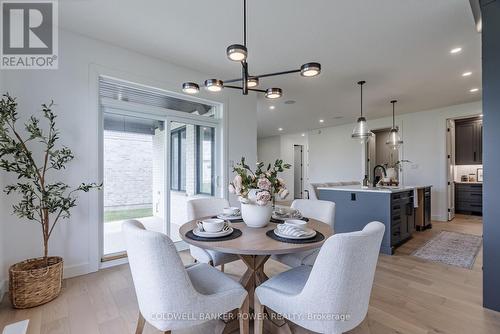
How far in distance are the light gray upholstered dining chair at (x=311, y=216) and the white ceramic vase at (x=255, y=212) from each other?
1.48 feet

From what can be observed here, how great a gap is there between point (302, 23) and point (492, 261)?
→ 2747 mm

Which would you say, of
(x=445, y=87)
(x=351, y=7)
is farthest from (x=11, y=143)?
(x=445, y=87)

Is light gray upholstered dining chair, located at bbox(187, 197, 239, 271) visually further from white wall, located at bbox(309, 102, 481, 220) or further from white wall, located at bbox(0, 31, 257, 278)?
white wall, located at bbox(309, 102, 481, 220)

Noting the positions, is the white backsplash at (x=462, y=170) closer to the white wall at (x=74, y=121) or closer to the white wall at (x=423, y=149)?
the white wall at (x=423, y=149)

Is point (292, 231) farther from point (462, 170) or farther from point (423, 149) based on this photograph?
point (462, 170)

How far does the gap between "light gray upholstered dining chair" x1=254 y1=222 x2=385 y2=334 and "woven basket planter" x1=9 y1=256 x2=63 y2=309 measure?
2.14m

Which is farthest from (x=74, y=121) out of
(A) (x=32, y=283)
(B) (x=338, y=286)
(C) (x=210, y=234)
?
(B) (x=338, y=286)

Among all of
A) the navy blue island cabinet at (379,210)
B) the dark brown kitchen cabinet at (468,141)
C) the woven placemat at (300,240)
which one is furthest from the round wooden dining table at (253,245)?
the dark brown kitchen cabinet at (468,141)

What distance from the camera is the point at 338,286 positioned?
1139 mm

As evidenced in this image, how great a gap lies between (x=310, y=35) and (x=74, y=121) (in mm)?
2778

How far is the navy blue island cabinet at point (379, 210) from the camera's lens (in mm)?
3420

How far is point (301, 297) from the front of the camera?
124cm

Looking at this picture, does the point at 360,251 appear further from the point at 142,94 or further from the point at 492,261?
the point at 142,94

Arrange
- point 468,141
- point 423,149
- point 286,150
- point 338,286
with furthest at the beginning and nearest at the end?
point 286,150
point 468,141
point 423,149
point 338,286
